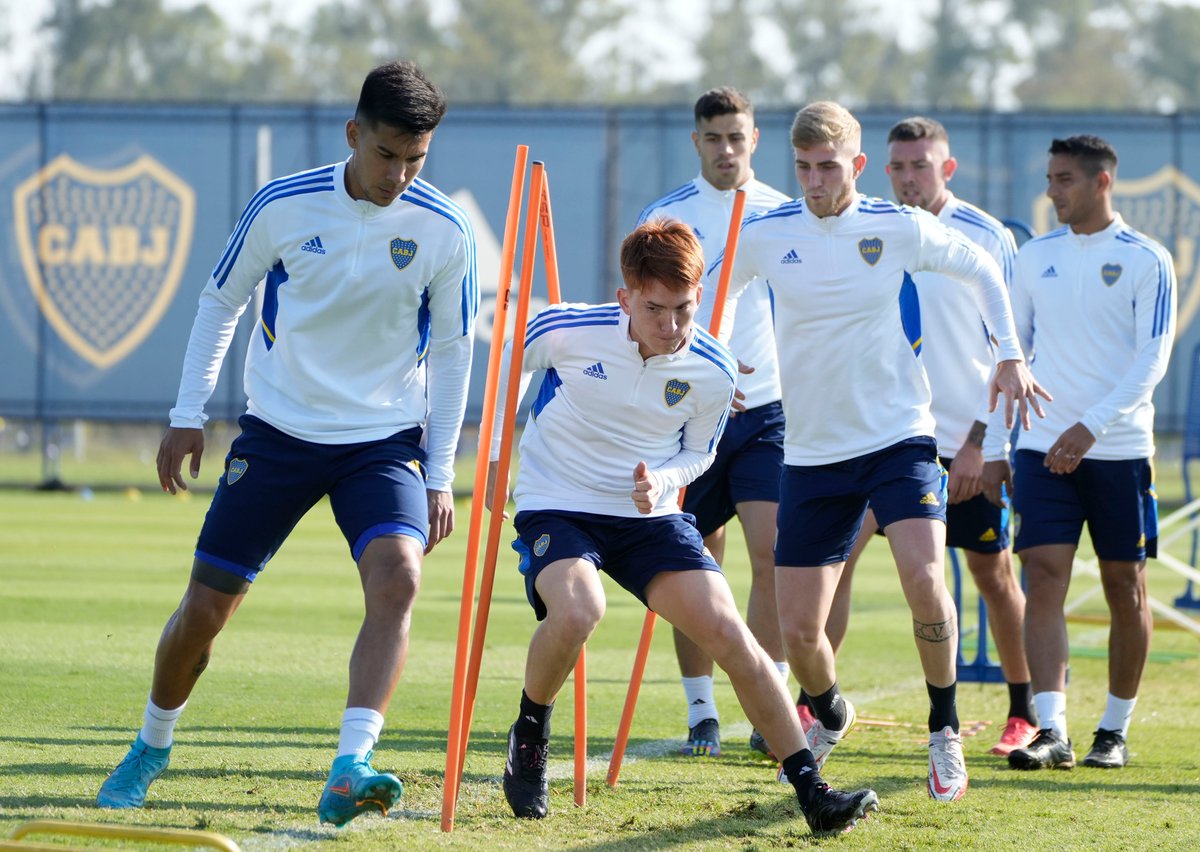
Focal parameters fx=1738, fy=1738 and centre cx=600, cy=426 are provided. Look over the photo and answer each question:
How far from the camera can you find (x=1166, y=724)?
7.75 m

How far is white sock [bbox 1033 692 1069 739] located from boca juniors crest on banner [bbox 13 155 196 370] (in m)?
16.2

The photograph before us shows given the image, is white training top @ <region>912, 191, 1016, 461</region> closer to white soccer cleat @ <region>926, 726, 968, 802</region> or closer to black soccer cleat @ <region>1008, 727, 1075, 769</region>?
black soccer cleat @ <region>1008, 727, 1075, 769</region>

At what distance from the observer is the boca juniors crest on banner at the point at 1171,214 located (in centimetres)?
2111

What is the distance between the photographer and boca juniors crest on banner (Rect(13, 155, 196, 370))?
21.3m

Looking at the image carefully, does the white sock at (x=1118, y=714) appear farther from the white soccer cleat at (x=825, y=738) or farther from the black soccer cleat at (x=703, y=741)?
the black soccer cleat at (x=703, y=741)

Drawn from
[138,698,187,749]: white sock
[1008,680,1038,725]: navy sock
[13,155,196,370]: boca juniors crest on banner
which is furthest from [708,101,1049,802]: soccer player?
[13,155,196,370]: boca juniors crest on banner

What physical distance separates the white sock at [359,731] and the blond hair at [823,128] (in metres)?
2.51

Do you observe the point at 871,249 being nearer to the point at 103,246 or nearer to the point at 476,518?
the point at 476,518

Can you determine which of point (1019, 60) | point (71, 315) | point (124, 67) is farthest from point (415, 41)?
point (71, 315)

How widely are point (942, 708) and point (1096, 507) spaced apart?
1.47 m

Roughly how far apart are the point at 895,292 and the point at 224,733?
3.03 metres

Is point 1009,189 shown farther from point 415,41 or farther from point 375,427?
point 415,41

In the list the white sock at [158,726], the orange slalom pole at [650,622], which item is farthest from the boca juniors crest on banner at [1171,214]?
the white sock at [158,726]

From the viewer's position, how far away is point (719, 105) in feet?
23.9
